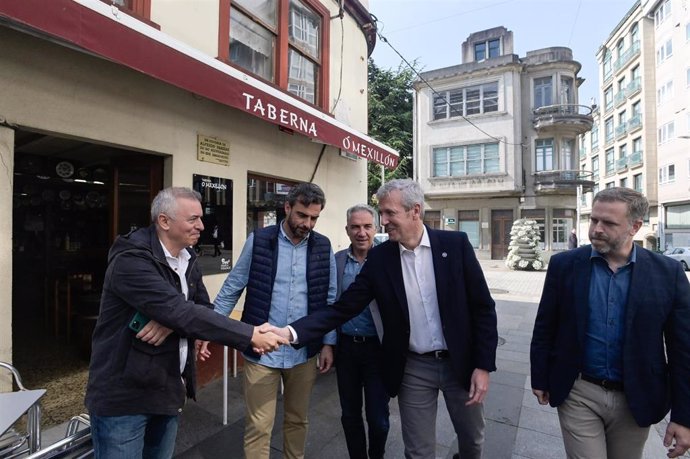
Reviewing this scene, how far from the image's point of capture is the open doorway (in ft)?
13.2

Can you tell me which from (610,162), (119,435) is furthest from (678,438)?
(610,162)

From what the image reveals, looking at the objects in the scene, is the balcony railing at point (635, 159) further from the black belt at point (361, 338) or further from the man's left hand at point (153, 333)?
the man's left hand at point (153, 333)

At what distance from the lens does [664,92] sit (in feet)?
86.0

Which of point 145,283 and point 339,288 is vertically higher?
point 145,283

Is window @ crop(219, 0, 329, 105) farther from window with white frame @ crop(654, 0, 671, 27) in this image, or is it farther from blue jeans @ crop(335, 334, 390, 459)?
window with white frame @ crop(654, 0, 671, 27)

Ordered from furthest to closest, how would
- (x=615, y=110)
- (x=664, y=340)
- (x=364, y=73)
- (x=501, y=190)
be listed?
1. (x=615, y=110)
2. (x=501, y=190)
3. (x=364, y=73)
4. (x=664, y=340)

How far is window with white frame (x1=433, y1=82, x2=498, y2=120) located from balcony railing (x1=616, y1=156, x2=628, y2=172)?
16.7 meters

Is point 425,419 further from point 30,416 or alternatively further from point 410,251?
point 30,416

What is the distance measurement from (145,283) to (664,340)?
8.53 feet

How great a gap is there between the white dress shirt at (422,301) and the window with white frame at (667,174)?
31.9 meters

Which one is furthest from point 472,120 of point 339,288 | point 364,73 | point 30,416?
point 30,416

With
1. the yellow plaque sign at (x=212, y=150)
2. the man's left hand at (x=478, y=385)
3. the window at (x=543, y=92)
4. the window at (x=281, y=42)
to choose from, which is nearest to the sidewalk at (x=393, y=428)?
the man's left hand at (x=478, y=385)

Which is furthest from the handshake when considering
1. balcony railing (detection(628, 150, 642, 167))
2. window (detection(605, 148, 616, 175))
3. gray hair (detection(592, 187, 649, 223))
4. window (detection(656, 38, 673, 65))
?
window (detection(605, 148, 616, 175))

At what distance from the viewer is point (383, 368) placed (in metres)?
2.40
